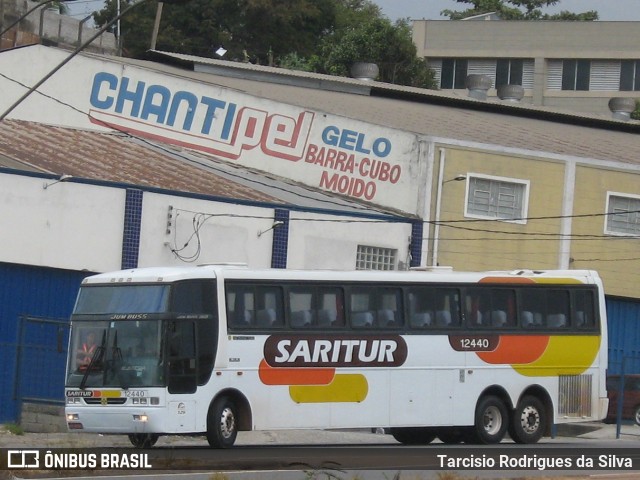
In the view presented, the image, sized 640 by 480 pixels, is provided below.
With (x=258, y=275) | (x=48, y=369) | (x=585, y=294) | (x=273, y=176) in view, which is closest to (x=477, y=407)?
(x=585, y=294)

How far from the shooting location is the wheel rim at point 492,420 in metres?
25.1

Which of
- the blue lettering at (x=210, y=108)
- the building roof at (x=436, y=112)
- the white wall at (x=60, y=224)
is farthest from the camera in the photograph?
the building roof at (x=436, y=112)

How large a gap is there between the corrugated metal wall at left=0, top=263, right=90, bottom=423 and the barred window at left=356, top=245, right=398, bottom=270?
8.23 m

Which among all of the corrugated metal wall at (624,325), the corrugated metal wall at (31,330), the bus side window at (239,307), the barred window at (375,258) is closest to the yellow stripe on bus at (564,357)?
the bus side window at (239,307)

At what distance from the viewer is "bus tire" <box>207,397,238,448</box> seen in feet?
71.0

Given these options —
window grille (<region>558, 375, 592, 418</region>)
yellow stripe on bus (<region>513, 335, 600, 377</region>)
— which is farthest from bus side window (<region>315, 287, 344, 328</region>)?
window grille (<region>558, 375, 592, 418</region>)

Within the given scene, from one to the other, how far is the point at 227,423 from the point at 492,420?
19.1 feet

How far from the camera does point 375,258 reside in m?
36.8

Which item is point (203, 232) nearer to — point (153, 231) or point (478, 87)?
point (153, 231)

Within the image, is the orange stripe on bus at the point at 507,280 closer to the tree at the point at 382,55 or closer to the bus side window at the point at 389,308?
the bus side window at the point at 389,308

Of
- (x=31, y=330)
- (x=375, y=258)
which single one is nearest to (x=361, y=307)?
(x=31, y=330)

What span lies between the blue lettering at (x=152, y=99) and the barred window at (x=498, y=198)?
9267 millimetres

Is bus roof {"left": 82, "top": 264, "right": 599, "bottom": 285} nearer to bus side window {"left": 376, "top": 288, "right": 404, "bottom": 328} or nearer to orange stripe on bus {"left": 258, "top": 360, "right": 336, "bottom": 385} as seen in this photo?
bus side window {"left": 376, "top": 288, "right": 404, "bottom": 328}

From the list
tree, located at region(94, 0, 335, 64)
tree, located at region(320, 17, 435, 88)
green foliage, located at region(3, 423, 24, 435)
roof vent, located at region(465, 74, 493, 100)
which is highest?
tree, located at region(94, 0, 335, 64)
